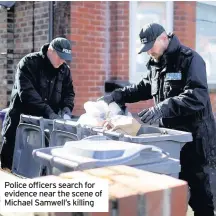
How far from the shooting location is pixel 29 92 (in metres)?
4.19

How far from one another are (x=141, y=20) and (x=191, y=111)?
10.9 ft

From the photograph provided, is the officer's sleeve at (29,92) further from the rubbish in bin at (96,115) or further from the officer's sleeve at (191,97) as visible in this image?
the officer's sleeve at (191,97)

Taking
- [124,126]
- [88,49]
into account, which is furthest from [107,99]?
[88,49]

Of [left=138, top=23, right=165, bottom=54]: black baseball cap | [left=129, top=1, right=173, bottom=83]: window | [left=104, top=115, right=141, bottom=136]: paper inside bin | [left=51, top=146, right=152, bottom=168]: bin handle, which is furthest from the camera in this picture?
[left=129, top=1, right=173, bottom=83]: window

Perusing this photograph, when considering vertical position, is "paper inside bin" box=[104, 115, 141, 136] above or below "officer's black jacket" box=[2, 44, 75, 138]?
below

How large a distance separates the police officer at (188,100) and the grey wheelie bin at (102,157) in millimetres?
1041

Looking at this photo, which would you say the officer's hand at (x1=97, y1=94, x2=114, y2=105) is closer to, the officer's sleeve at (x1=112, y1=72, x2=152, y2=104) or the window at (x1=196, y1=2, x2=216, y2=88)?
the officer's sleeve at (x1=112, y1=72, x2=152, y2=104)

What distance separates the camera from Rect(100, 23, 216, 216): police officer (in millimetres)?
3492

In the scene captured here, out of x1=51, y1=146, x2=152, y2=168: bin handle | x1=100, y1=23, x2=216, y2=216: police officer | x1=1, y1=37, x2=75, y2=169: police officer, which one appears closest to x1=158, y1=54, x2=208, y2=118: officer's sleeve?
x1=100, y1=23, x2=216, y2=216: police officer

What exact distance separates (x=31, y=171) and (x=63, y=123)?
2.12ft

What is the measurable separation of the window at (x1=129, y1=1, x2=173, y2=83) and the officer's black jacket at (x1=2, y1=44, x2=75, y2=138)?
201cm

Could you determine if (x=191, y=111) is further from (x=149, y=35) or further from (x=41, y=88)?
(x=41, y=88)

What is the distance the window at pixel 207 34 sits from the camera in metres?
7.01

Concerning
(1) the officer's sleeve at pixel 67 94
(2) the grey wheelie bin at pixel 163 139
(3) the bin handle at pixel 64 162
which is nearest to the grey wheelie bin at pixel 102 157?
(3) the bin handle at pixel 64 162
